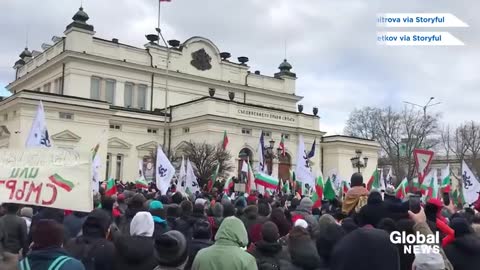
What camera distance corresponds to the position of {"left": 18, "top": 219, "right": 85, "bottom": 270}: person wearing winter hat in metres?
4.15

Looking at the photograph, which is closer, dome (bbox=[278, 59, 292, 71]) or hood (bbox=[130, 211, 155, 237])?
hood (bbox=[130, 211, 155, 237])

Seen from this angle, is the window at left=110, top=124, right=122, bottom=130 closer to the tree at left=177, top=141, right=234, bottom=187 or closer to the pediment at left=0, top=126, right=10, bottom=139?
the tree at left=177, top=141, right=234, bottom=187

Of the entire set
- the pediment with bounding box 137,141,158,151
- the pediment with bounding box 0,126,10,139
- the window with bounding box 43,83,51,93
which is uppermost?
the window with bounding box 43,83,51,93

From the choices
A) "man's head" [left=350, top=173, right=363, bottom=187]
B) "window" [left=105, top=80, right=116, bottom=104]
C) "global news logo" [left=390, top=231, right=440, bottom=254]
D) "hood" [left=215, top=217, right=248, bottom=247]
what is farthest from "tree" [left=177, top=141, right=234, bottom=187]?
"hood" [left=215, top=217, right=248, bottom=247]

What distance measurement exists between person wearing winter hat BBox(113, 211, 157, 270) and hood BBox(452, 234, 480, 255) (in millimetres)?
3257

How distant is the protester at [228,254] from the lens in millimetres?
4359

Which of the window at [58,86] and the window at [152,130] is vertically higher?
the window at [58,86]

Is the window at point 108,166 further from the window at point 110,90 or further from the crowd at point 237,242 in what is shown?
the crowd at point 237,242

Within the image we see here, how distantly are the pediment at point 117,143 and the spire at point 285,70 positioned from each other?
77.6ft

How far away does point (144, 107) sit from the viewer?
50.2 meters

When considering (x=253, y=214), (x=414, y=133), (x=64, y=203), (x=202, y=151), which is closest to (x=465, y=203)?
(x=253, y=214)

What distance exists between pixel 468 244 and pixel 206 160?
32020mm

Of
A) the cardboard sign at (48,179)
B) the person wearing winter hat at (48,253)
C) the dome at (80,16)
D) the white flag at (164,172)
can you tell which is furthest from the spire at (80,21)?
the person wearing winter hat at (48,253)

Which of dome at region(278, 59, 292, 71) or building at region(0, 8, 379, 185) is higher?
dome at region(278, 59, 292, 71)
